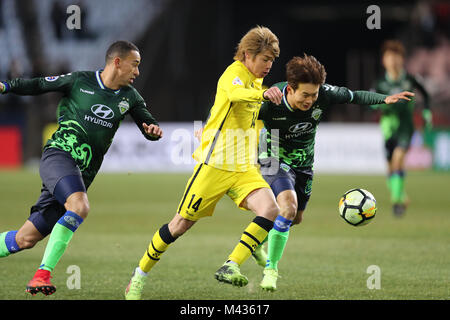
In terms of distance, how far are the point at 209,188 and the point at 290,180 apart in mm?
1241

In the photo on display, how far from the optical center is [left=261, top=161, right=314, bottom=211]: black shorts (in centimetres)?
685

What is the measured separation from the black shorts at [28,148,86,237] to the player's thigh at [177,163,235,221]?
0.80 m

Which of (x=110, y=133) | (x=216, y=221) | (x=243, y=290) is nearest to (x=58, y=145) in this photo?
(x=110, y=133)

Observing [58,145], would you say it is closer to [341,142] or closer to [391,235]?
[391,235]

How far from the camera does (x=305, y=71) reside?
625 cm

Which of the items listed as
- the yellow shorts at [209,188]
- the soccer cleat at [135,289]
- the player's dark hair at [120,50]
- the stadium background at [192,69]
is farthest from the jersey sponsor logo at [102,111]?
the stadium background at [192,69]

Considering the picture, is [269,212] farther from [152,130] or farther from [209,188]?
[152,130]

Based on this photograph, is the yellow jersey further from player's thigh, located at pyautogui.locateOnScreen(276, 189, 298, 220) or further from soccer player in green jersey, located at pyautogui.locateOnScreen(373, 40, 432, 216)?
soccer player in green jersey, located at pyautogui.locateOnScreen(373, 40, 432, 216)
